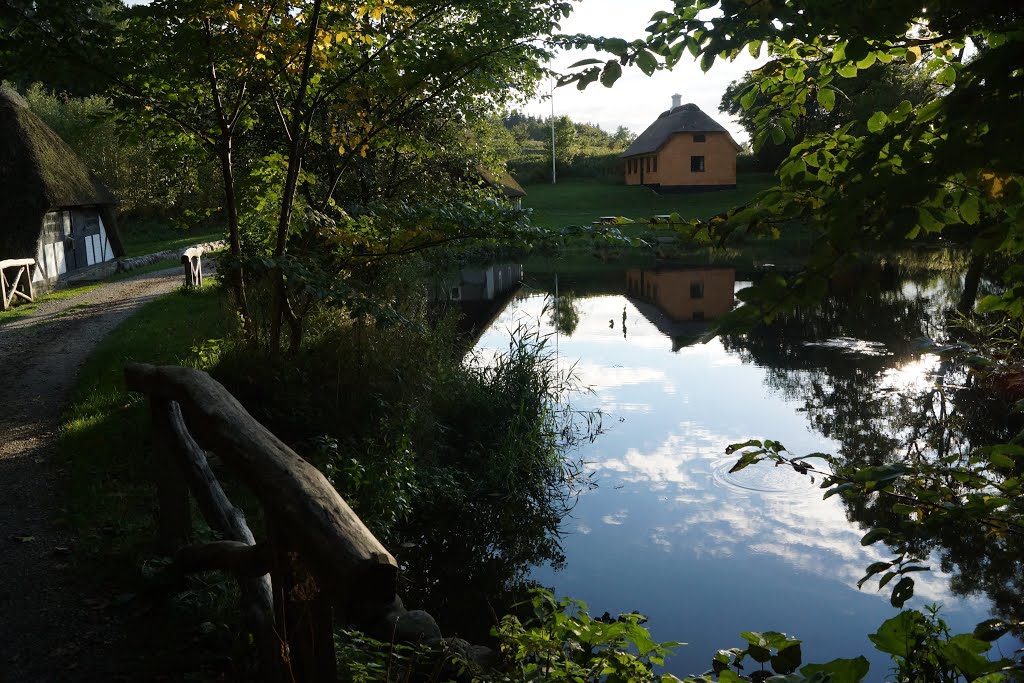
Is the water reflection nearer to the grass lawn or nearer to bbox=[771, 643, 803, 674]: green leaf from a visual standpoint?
bbox=[771, 643, 803, 674]: green leaf

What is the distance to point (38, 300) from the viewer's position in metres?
16.3

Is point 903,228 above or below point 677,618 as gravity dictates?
above

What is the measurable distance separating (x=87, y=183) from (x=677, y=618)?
816 inches

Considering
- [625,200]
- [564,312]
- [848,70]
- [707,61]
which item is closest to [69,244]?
[564,312]

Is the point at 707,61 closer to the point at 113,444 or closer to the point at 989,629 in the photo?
the point at 989,629

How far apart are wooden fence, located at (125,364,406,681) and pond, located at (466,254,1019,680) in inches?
43.1

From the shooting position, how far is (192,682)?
12.2 ft

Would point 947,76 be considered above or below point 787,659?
above

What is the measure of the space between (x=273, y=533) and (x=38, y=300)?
16103 mm

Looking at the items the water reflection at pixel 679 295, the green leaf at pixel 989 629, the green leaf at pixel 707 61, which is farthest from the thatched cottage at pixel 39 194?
the green leaf at pixel 989 629

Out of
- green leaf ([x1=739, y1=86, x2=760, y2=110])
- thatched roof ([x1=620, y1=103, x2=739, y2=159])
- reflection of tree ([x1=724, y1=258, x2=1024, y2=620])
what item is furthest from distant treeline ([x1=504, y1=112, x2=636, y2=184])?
green leaf ([x1=739, y1=86, x2=760, y2=110])

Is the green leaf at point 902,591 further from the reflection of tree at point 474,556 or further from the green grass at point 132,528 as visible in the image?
the reflection of tree at point 474,556

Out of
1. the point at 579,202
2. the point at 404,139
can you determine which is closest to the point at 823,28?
the point at 404,139

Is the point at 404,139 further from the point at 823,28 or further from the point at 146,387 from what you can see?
the point at 823,28
